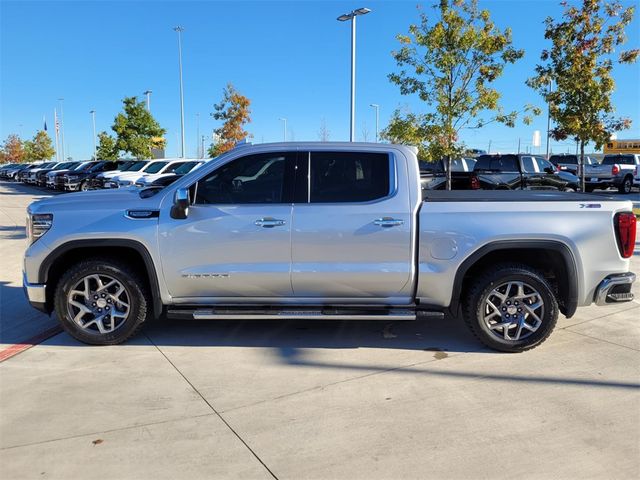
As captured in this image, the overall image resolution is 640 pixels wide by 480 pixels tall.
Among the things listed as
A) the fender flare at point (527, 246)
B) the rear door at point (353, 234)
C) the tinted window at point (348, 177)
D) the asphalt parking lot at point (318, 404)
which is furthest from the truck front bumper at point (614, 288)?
the tinted window at point (348, 177)

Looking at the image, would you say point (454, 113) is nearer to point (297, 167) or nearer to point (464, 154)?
point (464, 154)

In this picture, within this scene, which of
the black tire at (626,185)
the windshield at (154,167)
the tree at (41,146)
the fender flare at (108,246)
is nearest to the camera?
the fender flare at (108,246)

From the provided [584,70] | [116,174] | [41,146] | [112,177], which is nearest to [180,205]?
[584,70]

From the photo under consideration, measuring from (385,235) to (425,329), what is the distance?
4.67 ft

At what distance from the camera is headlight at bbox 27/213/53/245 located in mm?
4840

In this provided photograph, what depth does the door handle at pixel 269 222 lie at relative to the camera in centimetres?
469

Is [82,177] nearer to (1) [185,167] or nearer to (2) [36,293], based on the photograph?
(1) [185,167]

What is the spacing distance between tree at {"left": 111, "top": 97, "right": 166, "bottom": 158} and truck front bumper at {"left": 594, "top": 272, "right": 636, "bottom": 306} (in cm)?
3636

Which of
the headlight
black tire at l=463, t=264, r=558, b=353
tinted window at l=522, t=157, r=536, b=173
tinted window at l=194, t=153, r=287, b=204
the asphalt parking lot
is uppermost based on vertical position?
tinted window at l=522, t=157, r=536, b=173

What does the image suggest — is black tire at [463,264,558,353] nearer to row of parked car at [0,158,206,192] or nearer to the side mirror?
the side mirror

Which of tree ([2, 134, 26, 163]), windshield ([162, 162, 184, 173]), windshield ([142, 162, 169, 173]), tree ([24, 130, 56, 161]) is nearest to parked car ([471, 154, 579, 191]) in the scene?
windshield ([162, 162, 184, 173])

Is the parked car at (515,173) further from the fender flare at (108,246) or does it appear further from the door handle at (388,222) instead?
the fender flare at (108,246)

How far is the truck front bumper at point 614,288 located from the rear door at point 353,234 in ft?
5.50

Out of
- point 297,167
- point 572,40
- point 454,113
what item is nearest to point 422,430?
point 297,167
